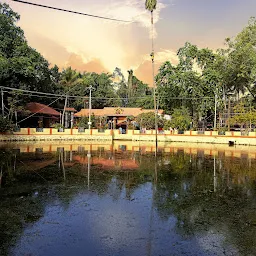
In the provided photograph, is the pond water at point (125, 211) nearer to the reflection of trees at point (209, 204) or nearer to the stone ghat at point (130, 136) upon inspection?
the reflection of trees at point (209, 204)

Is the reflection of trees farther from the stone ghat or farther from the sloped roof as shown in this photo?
the sloped roof

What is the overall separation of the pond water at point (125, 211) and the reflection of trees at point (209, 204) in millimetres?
21

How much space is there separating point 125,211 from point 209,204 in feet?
8.45

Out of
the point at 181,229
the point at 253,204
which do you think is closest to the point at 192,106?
the point at 253,204

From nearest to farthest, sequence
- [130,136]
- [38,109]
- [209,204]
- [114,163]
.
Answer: [209,204] → [114,163] → [130,136] → [38,109]

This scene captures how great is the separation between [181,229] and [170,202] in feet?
7.26

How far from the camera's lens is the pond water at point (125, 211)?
5715 mm

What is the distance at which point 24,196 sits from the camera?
9.18 metres

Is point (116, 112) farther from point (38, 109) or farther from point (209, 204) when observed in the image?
point (209, 204)

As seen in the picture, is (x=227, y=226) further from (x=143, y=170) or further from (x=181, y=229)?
(x=143, y=170)

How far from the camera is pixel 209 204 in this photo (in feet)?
28.5

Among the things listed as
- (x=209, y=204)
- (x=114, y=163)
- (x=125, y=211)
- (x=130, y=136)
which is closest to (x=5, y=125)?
Answer: (x=130, y=136)

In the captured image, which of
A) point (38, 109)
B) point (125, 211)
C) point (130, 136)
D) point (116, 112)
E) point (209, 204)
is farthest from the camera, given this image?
point (116, 112)

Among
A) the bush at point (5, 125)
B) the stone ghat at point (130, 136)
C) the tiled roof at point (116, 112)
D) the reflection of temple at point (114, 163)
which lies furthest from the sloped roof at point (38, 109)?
the reflection of temple at point (114, 163)
